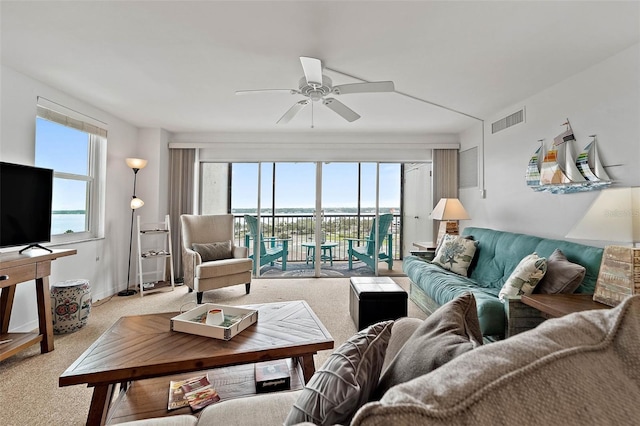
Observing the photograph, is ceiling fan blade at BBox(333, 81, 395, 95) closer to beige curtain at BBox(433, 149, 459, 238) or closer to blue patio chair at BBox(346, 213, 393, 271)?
beige curtain at BBox(433, 149, 459, 238)

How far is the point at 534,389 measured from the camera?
356mm

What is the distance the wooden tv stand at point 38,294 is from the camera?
6.79ft

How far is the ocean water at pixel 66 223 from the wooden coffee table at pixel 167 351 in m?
2.17

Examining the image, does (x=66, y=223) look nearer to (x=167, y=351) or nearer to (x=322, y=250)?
(x=167, y=351)

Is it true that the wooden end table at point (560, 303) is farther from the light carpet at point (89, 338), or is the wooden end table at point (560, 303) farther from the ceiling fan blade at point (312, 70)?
the ceiling fan blade at point (312, 70)

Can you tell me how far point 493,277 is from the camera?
2850 millimetres

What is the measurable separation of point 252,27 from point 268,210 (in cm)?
329

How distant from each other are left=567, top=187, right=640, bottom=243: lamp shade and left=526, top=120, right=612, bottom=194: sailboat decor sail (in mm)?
905

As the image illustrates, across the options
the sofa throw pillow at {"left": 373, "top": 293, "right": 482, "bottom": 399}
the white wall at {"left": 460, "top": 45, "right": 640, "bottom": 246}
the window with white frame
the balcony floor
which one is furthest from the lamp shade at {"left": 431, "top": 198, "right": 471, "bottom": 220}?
the window with white frame

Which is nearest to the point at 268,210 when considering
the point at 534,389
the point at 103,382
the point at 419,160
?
the point at 419,160

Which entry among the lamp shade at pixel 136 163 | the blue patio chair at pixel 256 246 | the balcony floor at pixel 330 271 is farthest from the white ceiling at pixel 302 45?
the balcony floor at pixel 330 271

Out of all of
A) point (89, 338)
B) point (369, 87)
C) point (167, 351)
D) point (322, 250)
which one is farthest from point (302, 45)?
point (322, 250)

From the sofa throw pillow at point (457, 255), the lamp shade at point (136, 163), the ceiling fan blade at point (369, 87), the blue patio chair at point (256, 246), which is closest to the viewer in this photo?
the ceiling fan blade at point (369, 87)

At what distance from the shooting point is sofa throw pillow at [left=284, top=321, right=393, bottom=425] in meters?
0.61
